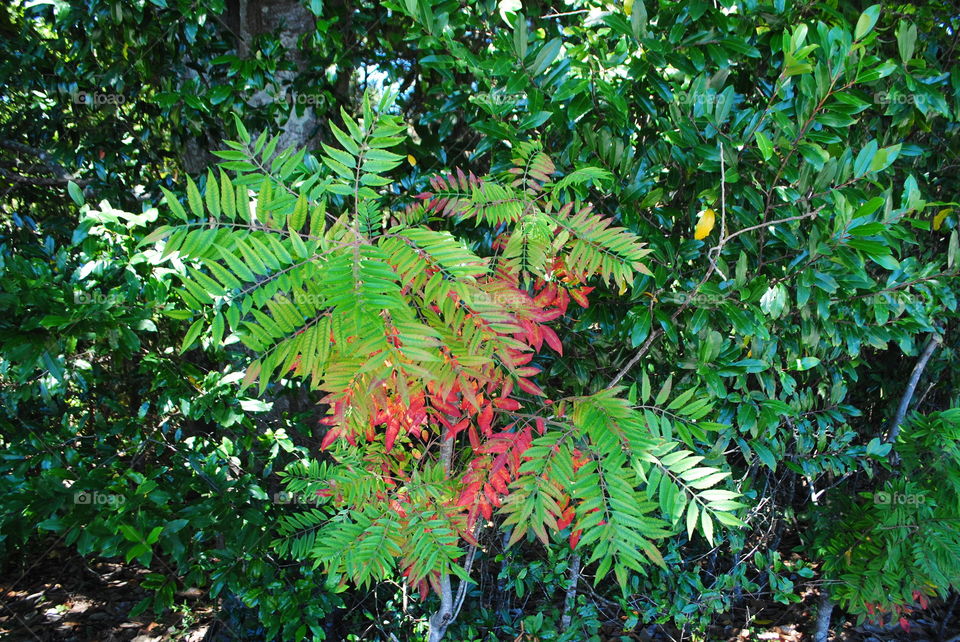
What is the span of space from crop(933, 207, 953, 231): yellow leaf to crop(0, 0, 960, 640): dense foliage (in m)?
0.12

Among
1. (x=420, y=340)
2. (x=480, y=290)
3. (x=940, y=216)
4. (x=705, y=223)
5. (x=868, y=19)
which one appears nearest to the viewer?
(x=420, y=340)

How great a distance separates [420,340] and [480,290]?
32cm

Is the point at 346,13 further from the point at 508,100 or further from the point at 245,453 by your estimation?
the point at 245,453

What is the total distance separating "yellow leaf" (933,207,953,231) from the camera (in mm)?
2076

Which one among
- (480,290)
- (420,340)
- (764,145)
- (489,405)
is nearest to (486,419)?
(489,405)

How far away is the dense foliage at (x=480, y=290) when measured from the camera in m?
1.31

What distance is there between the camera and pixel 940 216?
82.3 inches

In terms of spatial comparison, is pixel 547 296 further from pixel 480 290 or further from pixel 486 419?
pixel 486 419

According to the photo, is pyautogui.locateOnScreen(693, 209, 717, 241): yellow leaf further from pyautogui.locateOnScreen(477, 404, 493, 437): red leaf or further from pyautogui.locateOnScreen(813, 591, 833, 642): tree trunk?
pyautogui.locateOnScreen(813, 591, 833, 642): tree trunk

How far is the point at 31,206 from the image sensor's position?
2.87 meters

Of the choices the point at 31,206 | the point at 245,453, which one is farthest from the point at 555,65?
the point at 31,206

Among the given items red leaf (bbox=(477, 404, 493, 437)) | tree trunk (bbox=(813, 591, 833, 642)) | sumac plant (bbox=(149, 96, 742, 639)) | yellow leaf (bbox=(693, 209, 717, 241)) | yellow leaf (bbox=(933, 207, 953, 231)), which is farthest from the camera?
tree trunk (bbox=(813, 591, 833, 642))

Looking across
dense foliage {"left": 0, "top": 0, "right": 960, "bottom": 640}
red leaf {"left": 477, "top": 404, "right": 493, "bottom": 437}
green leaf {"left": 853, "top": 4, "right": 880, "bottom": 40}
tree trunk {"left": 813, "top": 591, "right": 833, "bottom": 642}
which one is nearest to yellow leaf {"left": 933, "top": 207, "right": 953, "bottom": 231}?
dense foliage {"left": 0, "top": 0, "right": 960, "bottom": 640}

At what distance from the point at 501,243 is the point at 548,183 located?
22cm
